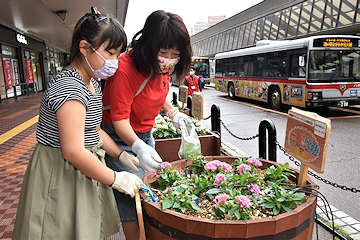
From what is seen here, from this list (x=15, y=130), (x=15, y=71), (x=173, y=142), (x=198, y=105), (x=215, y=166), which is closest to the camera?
(x=215, y=166)

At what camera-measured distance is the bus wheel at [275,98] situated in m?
10.5

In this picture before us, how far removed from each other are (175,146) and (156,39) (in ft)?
8.18

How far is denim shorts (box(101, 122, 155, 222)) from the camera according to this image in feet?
6.07

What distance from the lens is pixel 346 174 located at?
13.7 ft

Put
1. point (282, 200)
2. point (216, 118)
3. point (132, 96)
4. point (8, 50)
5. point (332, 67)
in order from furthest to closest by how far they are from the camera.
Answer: point (8, 50) → point (332, 67) → point (216, 118) → point (132, 96) → point (282, 200)

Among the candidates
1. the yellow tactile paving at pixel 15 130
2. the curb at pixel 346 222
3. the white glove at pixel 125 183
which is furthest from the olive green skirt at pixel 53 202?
the yellow tactile paving at pixel 15 130

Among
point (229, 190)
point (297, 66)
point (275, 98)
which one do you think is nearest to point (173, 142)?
point (229, 190)

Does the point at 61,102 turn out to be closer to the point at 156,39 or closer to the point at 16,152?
the point at 156,39

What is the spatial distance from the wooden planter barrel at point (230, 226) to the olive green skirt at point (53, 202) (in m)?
0.34

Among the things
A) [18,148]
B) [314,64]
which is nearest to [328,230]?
[18,148]

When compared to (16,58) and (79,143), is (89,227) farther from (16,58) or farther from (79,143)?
(16,58)

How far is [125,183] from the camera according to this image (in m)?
1.49

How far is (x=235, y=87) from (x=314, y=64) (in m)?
6.01

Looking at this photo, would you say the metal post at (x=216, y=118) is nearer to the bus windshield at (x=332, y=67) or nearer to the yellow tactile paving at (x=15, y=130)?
the yellow tactile paving at (x=15, y=130)
